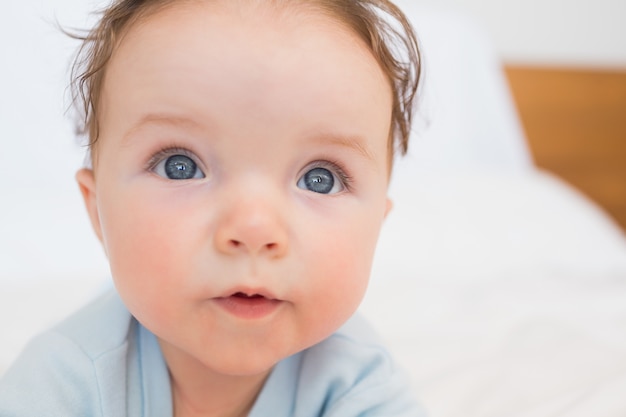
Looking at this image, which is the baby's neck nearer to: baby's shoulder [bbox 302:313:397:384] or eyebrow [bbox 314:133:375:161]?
baby's shoulder [bbox 302:313:397:384]

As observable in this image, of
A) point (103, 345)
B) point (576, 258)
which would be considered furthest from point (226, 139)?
point (576, 258)

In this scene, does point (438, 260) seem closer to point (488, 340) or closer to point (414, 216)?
point (414, 216)

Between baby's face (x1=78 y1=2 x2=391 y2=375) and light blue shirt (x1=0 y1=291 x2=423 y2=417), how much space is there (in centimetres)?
14

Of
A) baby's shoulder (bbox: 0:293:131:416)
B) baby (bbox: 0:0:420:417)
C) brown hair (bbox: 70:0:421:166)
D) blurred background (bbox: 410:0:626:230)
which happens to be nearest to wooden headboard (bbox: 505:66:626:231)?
blurred background (bbox: 410:0:626:230)

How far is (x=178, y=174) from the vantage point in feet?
2.44

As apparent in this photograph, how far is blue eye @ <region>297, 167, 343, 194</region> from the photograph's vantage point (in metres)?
0.76

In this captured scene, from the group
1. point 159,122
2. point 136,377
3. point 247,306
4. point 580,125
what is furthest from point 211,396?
point 580,125

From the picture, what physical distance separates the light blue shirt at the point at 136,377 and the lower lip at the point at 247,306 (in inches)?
8.8

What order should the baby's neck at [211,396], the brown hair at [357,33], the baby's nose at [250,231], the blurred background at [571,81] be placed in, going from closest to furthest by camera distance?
1. the baby's nose at [250,231]
2. the brown hair at [357,33]
3. the baby's neck at [211,396]
4. the blurred background at [571,81]

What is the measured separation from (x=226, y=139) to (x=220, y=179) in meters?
0.04

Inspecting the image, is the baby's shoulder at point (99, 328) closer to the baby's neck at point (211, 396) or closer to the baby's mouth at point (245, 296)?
the baby's neck at point (211, 396)

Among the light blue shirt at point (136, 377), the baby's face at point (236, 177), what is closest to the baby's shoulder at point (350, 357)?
the light blue shirt at point (136, 377)

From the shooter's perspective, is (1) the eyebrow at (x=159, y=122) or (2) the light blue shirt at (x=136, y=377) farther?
(2) the light blue shirt at (x=136, y=377)

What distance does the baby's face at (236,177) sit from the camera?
700 mm
